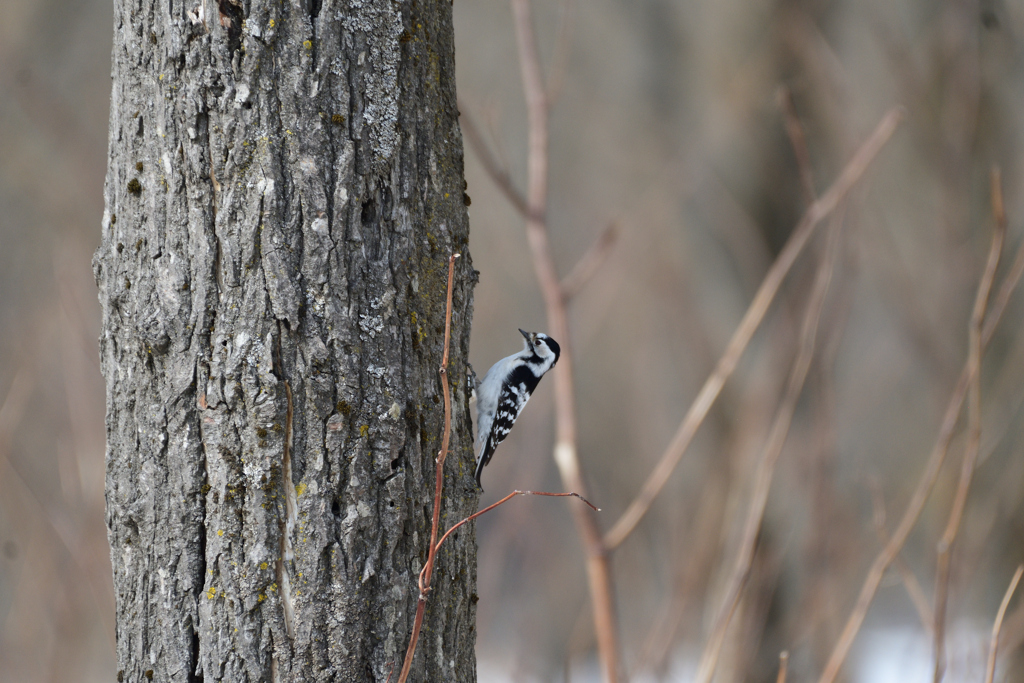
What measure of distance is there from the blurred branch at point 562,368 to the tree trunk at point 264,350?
27 centimetres

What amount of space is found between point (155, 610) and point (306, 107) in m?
0.86

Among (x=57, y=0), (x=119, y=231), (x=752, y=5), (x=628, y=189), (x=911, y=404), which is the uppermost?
(x=57, y=0)

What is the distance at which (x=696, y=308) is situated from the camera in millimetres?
4391

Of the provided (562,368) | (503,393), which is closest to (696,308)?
(503,393)

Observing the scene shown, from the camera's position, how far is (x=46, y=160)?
501 centimetres

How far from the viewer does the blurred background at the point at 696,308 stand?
2.83 meters

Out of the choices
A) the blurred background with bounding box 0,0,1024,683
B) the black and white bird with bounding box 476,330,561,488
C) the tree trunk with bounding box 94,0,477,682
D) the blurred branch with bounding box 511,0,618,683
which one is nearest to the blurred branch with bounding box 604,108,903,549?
the blurred branch with bounding box 511,0,618,683

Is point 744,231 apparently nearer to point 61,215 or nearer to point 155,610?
point 155,610

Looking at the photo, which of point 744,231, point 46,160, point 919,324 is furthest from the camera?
point 46,160

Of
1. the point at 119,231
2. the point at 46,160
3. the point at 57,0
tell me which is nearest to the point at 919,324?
the point at 119,231

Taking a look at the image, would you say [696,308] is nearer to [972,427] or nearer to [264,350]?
[972,427]

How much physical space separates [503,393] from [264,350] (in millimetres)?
1728

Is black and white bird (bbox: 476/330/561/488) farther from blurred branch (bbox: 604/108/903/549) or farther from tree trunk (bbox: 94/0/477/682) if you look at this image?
tree trunk (bbox: 94/0/477/682)

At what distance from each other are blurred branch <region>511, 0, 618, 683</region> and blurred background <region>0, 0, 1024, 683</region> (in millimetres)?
322
